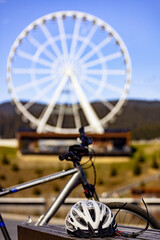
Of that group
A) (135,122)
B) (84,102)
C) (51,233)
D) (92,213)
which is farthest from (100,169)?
(135,122)

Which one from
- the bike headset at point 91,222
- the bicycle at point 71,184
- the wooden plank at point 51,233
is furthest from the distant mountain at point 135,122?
the bike headset at point 91,222

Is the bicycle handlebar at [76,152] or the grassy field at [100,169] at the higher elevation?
the grassy field at [100,169]

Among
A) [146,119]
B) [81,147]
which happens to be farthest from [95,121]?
[146,119]

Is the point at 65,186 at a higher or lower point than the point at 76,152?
lower

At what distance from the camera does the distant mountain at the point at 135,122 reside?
361 feet

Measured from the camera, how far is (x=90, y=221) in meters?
2.39

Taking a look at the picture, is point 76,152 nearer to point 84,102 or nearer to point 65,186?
point 65,186

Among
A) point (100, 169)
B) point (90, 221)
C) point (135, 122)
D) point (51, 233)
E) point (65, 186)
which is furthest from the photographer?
point (135, 122)

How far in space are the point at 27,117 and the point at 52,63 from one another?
526cm

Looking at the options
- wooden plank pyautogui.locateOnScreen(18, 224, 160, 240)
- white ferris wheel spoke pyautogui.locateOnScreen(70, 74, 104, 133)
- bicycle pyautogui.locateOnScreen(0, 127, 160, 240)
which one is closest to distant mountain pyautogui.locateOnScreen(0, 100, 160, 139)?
white ferris wheel spoke pyautogui.locateOnScreen(70, 74, 104, 133)

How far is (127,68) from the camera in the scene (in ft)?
121

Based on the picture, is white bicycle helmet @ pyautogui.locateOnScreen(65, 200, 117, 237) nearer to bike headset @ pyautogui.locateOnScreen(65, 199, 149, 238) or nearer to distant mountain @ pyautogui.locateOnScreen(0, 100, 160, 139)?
bike headset @ pyautogui.locateOnScreen(65, 199, 149, 238)

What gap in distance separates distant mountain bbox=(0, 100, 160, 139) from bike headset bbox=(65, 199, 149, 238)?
107 metres

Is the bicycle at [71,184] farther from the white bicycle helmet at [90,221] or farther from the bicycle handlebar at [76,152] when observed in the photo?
the white bicycle helmet at [90,221]
